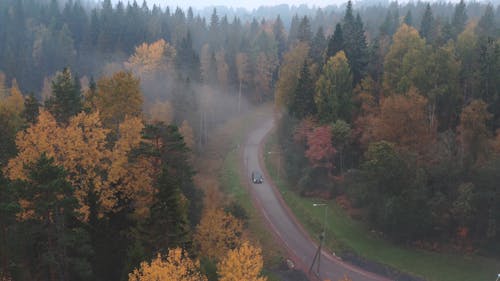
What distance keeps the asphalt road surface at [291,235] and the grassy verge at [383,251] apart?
4.17 ft

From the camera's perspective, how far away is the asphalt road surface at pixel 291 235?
41.7 metres

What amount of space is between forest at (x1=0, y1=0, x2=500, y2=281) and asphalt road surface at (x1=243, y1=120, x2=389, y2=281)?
372 centimetres

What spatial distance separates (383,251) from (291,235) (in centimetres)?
917

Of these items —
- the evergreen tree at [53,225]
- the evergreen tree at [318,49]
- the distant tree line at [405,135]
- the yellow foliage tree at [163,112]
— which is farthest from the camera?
the evergreen tree at [318,49]

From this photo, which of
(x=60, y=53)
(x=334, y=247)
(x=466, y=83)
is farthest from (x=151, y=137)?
(x=60, y=53)

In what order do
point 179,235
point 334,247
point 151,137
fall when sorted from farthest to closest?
point 334,247 → point 151,137 → point 179,235

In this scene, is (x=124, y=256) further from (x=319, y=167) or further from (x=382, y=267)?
(x=319, y=167)

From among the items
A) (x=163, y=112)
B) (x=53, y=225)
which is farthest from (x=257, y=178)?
(x=53, y=225)

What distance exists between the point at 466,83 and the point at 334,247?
23.2 m

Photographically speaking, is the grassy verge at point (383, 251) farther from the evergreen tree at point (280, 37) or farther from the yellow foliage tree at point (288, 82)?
the evergreen tree at point (280, 37)

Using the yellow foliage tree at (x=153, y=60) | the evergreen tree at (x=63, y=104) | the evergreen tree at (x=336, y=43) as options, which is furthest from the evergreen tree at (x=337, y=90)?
the yellow foliage tree at (x=153, y=60)

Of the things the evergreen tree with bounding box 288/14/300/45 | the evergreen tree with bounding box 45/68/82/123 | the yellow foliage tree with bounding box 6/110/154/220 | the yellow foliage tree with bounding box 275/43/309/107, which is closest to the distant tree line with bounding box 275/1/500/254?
the yellow foliage tree with bounding box 275/43/309/107

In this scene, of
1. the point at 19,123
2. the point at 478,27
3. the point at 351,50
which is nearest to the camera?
the point at 19,123

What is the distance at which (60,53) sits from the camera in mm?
107812
